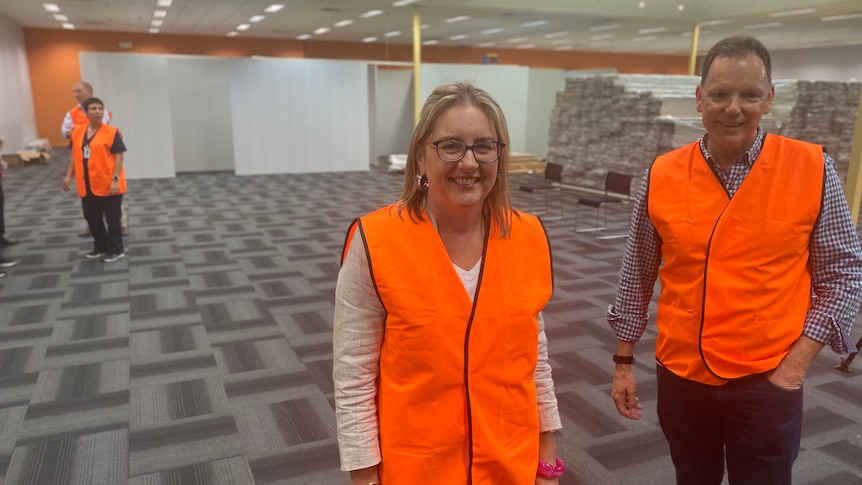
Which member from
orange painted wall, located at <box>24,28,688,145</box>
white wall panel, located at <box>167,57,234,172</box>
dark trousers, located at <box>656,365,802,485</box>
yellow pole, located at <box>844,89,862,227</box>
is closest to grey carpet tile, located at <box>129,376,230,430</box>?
dark trousers, located at <box>656,365,802,485</box>

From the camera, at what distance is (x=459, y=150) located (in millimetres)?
1159

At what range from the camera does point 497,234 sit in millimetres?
1237

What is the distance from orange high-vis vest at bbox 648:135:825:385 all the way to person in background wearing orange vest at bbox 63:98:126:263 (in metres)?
5.23

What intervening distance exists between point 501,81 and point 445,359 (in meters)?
13.8

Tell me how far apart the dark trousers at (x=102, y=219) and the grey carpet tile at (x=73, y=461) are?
11.3 feet

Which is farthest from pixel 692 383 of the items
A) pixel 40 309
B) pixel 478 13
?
pixel 478 13

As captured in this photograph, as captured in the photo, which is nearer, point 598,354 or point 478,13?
point 598,354

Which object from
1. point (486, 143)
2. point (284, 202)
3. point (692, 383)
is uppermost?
point (486, 143)

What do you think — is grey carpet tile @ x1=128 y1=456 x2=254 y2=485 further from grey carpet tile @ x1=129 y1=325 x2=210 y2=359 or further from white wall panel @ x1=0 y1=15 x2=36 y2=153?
white wall panel @ x1=0 y1=15 x2=36 y2=153

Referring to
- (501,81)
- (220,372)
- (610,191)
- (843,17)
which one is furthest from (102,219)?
(843,17)

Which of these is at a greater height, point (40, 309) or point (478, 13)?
point (478, 13)

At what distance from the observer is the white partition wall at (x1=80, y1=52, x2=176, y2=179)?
11.8m

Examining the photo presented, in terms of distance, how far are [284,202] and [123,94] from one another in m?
4.84

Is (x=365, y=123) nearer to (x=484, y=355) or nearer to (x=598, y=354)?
(x=598, y=354)
